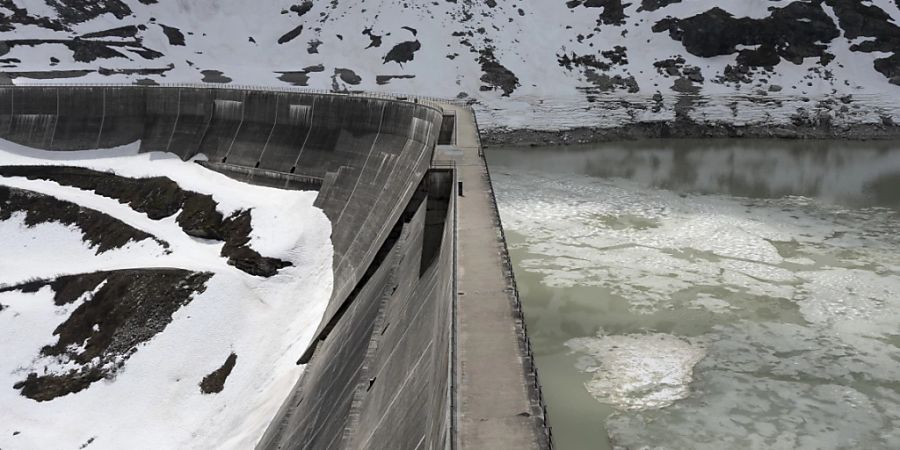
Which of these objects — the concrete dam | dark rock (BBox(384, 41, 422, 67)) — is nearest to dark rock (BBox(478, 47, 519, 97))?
dark rock (BBox(384, 41, 422, 67))

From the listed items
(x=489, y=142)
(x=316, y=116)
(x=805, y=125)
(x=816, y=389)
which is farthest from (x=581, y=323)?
(x=805, y=125)

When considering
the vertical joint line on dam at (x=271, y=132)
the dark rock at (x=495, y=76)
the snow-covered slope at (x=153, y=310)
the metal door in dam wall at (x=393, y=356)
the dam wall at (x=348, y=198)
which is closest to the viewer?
→ the metal door in dam wall at (x=393, y=356)

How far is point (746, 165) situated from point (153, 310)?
157 feet

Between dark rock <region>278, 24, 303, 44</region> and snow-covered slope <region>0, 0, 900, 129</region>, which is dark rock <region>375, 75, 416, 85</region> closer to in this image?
snow-covered slope <region>0, 0, 900, 129</region>

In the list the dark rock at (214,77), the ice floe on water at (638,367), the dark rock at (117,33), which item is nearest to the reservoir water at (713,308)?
the ice floe on water at (638,367)

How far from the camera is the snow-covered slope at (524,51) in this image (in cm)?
6988

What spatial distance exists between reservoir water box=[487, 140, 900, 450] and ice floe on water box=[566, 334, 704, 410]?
0.21 feet

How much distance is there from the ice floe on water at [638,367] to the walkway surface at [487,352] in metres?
6.95

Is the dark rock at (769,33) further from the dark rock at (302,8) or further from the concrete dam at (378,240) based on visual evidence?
the concrete dam at (378,240)

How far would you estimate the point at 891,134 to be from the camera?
65438 millimetres

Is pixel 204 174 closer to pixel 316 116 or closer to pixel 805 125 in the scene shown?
pixel 316 116

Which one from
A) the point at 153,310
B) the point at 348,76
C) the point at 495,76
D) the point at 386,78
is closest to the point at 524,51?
the point at 495,76

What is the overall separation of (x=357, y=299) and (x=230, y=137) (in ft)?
84.3

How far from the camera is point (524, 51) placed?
270 ft
